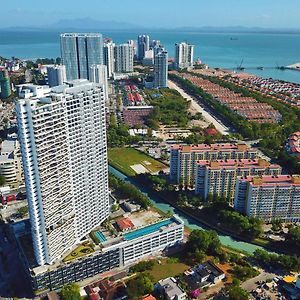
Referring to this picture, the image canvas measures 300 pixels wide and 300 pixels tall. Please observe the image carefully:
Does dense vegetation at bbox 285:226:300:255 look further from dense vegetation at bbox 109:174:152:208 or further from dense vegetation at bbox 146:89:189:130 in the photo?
dense vegetation at bbox 146:89:189:130

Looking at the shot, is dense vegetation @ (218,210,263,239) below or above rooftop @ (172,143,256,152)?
below

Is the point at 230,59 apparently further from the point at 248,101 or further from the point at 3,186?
the point at 3,186

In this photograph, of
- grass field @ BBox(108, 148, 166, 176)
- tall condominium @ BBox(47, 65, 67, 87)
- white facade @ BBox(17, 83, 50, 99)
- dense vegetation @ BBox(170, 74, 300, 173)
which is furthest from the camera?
tall condominium @ BBox(47, 65, 67, 87)

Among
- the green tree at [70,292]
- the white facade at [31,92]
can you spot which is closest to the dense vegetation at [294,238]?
the green tree at [70,292]

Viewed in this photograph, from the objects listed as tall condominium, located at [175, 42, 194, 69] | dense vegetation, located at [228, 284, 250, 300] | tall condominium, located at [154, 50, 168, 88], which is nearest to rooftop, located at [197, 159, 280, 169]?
dense vegetation, located at [228, 284, 250, 300]

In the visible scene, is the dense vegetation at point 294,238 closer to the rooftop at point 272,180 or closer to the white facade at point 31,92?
the rooftop at point 272,180

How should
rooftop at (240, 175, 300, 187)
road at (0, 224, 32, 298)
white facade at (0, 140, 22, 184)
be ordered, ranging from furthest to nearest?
1. white facade at (0, 140, 22, 184)
2. rooftop at (240, 175, 300, 187)
3. road at (0, 224, 32, 298)
